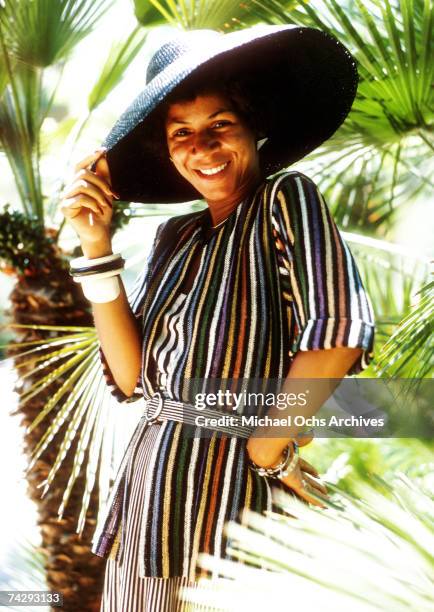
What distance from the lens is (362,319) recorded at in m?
0.78

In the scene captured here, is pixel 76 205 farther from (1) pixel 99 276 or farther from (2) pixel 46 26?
(2) pixel 46 26

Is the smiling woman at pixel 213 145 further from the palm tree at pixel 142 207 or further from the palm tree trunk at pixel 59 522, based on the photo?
the palm tree trunk at pixel 59 522

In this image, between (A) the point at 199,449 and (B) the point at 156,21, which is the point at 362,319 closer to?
(A) the point at 199,449

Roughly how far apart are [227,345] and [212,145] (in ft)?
A: 0.74

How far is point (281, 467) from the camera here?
2.83 ft

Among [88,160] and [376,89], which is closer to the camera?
[88,160]

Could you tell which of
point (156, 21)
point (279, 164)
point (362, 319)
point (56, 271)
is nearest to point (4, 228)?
point (56, 271)

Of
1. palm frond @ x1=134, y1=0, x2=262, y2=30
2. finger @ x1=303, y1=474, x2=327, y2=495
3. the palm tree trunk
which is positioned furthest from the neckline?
the palm tree trunk

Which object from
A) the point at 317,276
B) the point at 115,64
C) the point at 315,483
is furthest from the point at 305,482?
the point at 115,64

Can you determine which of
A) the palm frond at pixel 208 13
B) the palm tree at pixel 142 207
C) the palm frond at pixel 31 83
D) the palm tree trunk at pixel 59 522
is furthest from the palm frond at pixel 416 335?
the palm frond at pixel 31 83

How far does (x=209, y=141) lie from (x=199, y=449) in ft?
1.11

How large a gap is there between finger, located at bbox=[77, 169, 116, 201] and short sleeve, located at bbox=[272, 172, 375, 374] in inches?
9.9

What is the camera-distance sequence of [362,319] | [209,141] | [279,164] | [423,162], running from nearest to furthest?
[362,319]
[209,141]
[279,164]
[423,162]

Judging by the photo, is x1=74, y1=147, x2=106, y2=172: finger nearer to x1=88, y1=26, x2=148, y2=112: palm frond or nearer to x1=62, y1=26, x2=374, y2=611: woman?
x1=62, y1=26, x2=374, y2=611: woman
